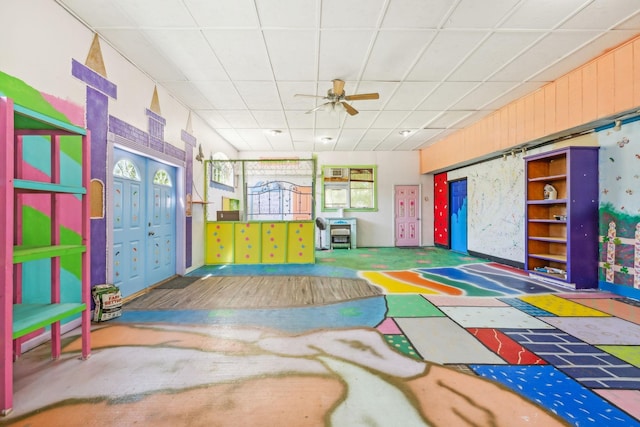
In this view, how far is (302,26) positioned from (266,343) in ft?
11.0

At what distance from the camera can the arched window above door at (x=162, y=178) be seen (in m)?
4.40

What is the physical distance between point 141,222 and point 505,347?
475 centimetres

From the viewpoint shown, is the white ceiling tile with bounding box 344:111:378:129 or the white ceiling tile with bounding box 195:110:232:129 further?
the white ceiling tile with bounding box 344:111:378:129

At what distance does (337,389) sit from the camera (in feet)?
5.74

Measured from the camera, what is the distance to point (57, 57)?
8.44ft

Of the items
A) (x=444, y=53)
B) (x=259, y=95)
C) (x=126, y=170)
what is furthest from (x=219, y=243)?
(x=444, y=53)

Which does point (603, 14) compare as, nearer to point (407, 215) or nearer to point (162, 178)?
point (162, 178)

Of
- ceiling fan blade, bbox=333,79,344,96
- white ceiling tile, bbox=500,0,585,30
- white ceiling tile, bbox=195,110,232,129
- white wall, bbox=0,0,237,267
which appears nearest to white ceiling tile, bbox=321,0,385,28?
ceiling fan blade, bbox=333,79,344,96

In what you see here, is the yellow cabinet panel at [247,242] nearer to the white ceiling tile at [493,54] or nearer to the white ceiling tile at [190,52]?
the white ceiling tile at [190,52]

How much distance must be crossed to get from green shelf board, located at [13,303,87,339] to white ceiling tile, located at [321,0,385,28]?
136 inches

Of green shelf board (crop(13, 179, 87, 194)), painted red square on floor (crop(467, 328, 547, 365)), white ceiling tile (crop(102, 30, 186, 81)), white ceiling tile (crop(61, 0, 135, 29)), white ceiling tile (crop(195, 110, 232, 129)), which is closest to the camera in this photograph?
green shelf board (crop(13, 179, 87, 194))

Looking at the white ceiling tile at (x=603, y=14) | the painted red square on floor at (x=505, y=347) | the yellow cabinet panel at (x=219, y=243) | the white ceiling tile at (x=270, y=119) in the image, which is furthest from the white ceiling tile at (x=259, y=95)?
the painted red square on floor at (x=505, y=347)

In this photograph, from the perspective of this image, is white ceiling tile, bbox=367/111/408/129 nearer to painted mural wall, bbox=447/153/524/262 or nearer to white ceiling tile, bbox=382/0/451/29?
painted mural wall, bbox=447/153/524/262

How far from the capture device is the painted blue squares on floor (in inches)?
59.2
